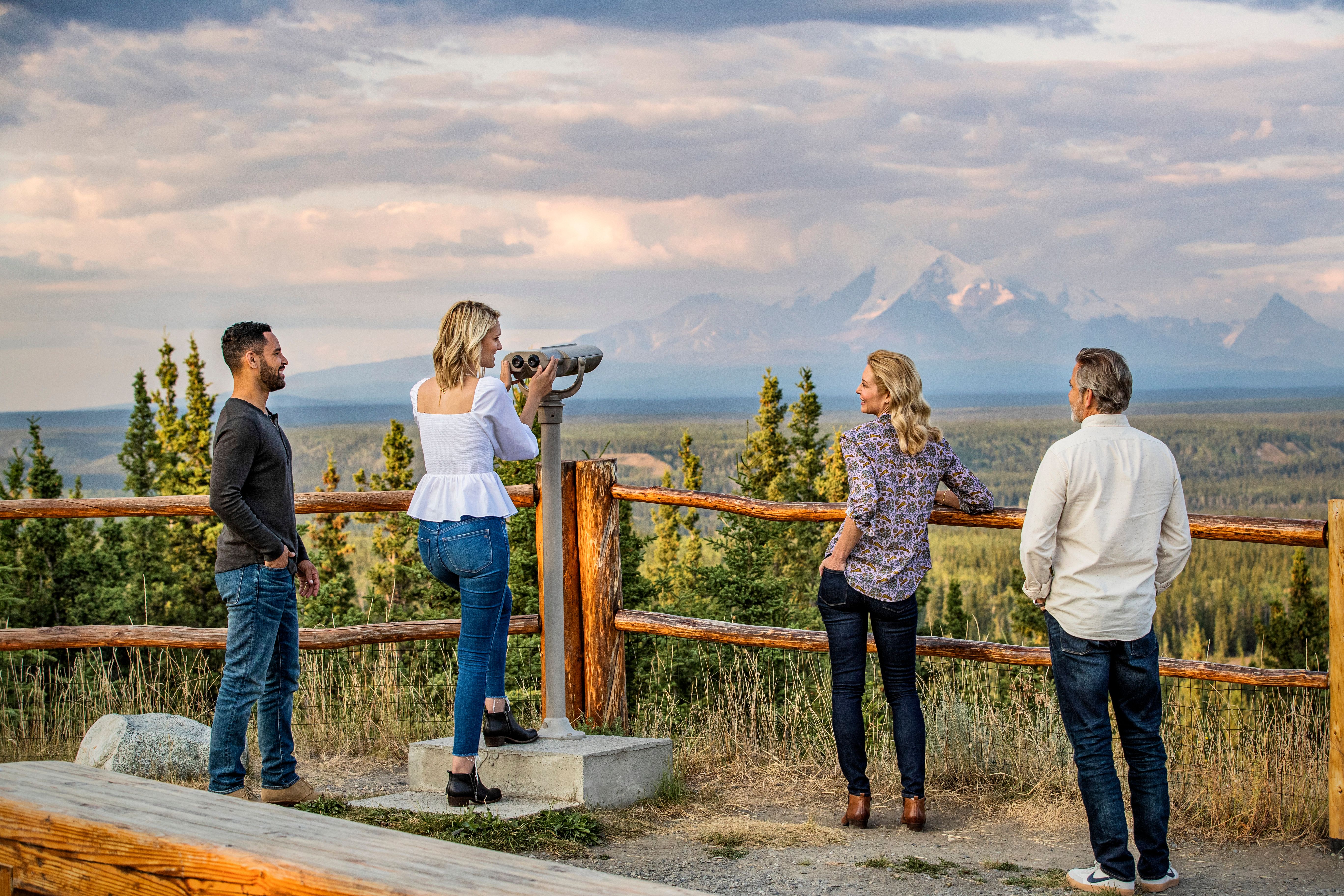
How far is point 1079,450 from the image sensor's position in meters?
3.60

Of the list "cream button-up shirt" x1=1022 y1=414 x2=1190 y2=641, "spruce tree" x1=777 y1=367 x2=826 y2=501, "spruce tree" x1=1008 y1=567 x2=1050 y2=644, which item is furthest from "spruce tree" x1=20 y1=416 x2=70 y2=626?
"spruce tree" x1=1008 y1=567 x2=1050 y2=644

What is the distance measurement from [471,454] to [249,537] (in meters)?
0.81

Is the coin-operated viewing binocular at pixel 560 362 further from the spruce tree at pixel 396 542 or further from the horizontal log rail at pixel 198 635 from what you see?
the spruce tree at pixel 396 542

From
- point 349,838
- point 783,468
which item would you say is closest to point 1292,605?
point 783,468

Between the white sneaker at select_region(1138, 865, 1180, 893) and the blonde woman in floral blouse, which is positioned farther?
Answer: the blonde woman in floral blouse

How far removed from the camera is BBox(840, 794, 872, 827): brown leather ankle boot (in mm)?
4508

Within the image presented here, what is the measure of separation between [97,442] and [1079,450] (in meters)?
192

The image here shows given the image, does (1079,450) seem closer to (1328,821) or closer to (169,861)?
(1328,821)

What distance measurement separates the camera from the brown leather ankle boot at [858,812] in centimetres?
451

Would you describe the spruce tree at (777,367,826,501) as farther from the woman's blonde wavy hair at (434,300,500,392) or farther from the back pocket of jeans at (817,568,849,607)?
the woman's blonde wavy hair at (434,300,500,392)

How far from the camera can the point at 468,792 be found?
4.45 m

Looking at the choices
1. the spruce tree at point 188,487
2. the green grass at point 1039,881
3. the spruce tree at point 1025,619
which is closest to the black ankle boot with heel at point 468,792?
the green grass at point 1039,881

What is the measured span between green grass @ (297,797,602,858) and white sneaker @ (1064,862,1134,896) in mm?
1633

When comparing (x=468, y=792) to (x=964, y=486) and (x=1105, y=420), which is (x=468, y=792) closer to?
(x=964, y=486)
